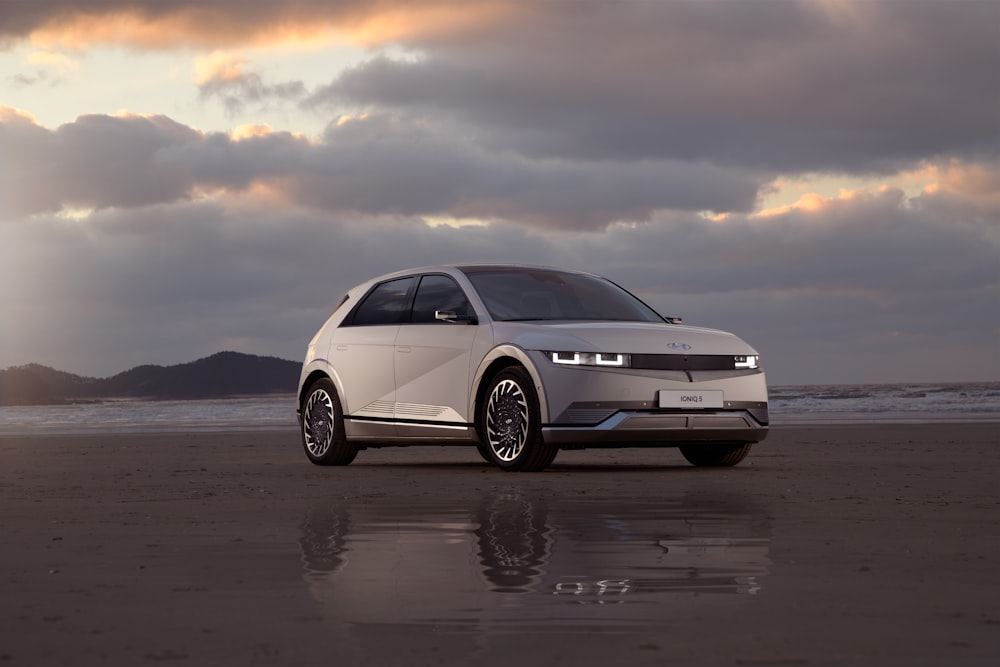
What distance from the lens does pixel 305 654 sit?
3.70m

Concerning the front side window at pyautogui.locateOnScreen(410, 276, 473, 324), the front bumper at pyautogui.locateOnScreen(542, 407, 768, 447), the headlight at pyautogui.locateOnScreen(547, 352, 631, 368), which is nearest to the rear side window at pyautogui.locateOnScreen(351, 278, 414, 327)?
the front side window at pyautogui.locateOnScreen(410, 276, 473, 324)

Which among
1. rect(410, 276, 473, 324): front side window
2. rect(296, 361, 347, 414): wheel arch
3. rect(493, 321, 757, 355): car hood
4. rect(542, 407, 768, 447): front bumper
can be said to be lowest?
rect(542, 407, 768, 447): front bumper

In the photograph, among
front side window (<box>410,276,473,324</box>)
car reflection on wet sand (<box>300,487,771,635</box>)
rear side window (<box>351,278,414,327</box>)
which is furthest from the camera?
rear side window (<box>351,278,414,327</box>)

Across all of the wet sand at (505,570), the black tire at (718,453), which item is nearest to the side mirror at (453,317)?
the wet sand at (505,570)

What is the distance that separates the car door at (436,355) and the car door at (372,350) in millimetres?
148

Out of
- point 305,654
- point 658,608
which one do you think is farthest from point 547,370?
point 305,654

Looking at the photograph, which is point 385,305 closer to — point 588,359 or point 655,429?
point 588,359

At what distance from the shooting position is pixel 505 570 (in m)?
5.24

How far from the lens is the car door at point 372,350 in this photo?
12758 mm

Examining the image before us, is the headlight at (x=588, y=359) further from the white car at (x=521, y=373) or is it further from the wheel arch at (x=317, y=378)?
the wheel arch at (x=317, y=378)

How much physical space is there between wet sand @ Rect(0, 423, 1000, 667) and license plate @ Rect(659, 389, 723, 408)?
0.85 meters

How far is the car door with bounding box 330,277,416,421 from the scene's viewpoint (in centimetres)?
1276

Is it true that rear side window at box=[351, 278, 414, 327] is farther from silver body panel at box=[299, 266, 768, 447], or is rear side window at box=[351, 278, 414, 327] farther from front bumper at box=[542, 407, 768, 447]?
front bumper at box=[542, 407, 768, 447]

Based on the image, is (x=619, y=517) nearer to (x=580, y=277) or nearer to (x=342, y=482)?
(x=342, y=482)
